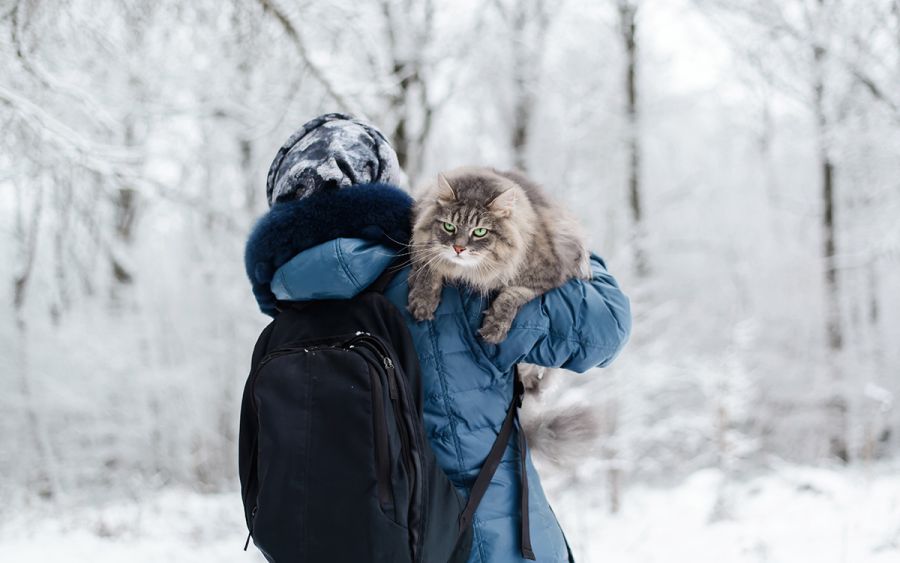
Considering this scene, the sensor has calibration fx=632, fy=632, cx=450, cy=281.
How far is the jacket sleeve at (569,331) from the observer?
4.83 ft

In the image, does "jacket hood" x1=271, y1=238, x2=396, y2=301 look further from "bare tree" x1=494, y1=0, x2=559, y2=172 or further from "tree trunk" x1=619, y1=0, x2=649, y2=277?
"tree trunk" x1=619, y1=0, x2=649, y2=277

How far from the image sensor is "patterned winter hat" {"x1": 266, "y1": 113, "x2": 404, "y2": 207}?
5.15ft

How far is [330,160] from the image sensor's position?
62.2 inches

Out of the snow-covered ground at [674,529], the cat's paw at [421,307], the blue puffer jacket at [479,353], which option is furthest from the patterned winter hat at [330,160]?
the snow-covered ground at [674,529]

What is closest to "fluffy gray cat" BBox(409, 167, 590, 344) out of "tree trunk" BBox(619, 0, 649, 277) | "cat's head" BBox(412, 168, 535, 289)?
"cat's head" BBox(412, 168, 535, 289)

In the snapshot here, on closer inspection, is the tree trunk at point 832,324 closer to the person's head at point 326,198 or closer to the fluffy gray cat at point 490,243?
the fluffy gray cat at point 490,243

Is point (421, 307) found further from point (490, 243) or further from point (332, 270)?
point (490, 243)

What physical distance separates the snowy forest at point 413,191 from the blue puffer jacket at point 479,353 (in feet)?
4.70

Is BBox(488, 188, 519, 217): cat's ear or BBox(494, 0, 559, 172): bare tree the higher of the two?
BBox(494, 0, 559, 172): bare tree

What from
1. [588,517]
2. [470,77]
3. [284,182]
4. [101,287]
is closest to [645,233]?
[470,77]

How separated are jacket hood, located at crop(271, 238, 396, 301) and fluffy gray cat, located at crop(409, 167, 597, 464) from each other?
15cm

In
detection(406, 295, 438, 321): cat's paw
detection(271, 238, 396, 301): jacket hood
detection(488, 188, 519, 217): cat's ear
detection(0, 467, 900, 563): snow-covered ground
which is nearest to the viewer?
detection(271, 238, 396, 301): jacket hood

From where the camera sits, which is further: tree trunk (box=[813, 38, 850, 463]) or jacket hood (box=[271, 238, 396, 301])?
tree trunk (box=[813, 38, 850, 463])

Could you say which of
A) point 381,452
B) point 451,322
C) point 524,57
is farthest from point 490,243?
point 524,57
